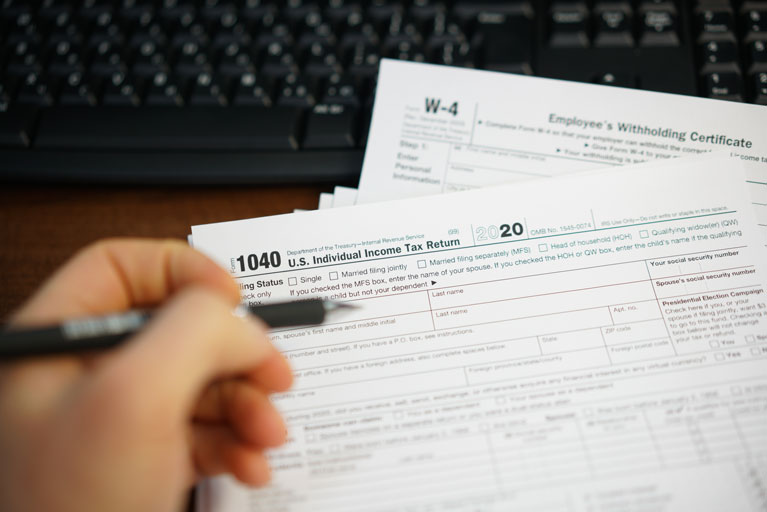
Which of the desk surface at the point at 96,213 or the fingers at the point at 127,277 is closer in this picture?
the fingers at the point at 127,277

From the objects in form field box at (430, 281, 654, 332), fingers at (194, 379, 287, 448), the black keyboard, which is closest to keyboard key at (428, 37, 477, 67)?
the black keyboard

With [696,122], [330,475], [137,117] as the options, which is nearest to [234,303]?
[330,475]

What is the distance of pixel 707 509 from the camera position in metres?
0.37

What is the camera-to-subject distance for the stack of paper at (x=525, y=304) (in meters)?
0.38

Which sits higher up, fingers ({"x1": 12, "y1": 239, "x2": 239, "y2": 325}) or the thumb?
fingers ({"x1": 12, "y1": 239, "x2": 239, "y2": 325})

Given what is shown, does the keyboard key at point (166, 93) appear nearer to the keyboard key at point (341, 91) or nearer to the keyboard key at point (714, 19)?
→ the keyboard key at point (341, 91)

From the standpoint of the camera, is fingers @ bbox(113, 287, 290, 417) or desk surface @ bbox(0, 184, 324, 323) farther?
desk surface @ bbox(0, 184, 324, 323)

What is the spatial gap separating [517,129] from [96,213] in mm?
364

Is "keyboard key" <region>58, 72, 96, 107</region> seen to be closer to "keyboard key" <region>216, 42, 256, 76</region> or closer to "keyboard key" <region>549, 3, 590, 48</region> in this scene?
"keyboard key" <region>216, 42, 256, 76</region>

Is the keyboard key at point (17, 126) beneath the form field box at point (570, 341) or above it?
above

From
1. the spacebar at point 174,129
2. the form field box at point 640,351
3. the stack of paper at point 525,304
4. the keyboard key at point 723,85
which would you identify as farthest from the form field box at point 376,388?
the keyboard key at point 723,85

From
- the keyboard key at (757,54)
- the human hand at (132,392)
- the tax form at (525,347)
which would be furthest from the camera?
the keyboard key at (757,54)

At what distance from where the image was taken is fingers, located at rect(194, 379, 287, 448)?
1.16 ft

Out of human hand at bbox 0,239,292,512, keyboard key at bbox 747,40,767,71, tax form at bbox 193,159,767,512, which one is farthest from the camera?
keyboard key at bbox 747,40,767,71
